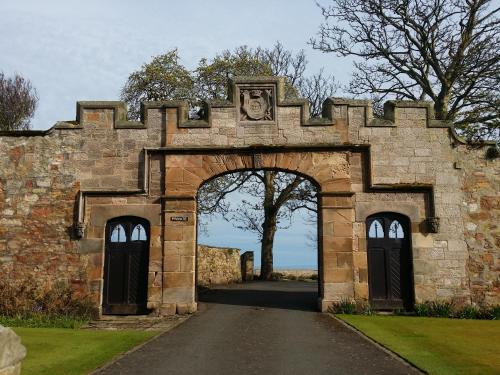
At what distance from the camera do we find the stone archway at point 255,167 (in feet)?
41.2

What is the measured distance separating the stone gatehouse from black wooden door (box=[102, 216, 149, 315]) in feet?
0.08

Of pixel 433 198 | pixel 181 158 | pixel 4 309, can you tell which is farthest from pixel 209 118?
pixel 4 309

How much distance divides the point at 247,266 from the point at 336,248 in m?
15.6

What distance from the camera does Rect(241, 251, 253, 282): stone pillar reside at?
90.4 feet

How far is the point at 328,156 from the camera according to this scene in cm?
1310

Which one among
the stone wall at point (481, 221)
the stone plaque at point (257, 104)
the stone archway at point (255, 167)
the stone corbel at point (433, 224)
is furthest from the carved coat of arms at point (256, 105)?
the stone wall at point (481, 221)

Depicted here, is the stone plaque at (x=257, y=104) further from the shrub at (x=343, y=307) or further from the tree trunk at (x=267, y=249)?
the tree trunk at (x=267, y=249)

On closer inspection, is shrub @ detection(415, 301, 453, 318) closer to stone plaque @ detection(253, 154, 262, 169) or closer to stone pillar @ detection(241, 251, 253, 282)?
stone plaque @ detection(253, 154, 262, 169)

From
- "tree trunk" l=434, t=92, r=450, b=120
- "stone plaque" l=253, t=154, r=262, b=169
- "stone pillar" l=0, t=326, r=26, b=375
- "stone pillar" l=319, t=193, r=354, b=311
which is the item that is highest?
"tree trunk" l=434, t=92, r=450, b=120

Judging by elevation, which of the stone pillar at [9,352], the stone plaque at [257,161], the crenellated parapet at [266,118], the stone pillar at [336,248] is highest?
the crenellated parapet at [266,118]

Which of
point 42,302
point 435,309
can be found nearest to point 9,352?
point 42,302

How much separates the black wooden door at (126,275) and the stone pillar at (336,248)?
4360 mm

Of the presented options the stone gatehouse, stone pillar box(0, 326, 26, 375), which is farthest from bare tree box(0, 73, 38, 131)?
stone pillar box(0, 326, 26, 375)

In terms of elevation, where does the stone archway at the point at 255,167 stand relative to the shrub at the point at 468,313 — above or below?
above
